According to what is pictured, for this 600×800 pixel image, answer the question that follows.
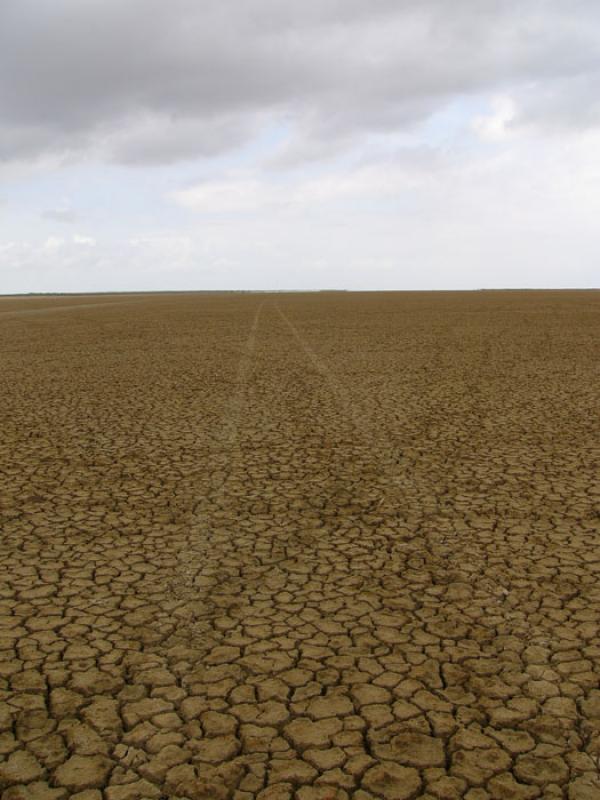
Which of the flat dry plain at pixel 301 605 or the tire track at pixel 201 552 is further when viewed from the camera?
the tire track at pixel 201 552

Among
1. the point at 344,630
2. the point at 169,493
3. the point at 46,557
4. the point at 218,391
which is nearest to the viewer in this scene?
the point at 344,630

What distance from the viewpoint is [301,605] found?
367cm

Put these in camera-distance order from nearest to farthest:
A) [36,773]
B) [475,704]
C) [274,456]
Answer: [36,773] < [475,704] < [274,456]

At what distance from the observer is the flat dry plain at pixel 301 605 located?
2.50 metres

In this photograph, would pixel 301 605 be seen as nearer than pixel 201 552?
Yes

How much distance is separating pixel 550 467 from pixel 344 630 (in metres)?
3.48

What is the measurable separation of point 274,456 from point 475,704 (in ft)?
13.5

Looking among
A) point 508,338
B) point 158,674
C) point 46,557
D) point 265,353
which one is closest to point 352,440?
point 46,557

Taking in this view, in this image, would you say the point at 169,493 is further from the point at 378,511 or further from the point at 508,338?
the point at 508,338

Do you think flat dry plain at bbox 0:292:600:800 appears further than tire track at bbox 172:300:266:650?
No

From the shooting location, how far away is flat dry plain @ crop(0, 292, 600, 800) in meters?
2.50

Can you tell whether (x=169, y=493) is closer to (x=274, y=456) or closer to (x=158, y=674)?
(x=274, y=456)

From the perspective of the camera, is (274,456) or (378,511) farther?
(274,456)

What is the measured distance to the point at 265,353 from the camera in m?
15.7
